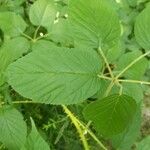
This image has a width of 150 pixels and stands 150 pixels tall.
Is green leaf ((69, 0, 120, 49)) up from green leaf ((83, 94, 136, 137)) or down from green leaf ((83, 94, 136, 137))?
up

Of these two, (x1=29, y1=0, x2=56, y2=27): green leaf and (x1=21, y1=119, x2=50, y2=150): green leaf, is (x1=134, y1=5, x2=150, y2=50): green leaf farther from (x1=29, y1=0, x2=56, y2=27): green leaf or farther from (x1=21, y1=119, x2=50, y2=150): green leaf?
→ (x1=29, y1=0, x2=56, y2=27): green leaf

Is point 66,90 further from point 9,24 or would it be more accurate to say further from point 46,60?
point 9,24

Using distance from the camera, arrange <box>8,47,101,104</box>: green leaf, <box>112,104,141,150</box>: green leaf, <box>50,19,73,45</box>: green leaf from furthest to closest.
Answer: <box>50,19,73,45</box>: green leaf < <box>112,104,141,150</box>: green leaf < <box>8,47,101,104</box>: green leaf

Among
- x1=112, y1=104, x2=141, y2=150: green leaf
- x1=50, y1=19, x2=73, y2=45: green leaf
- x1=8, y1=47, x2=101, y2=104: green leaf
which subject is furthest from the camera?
x1=50, y1=19, x2=73, y2=45: green leaf

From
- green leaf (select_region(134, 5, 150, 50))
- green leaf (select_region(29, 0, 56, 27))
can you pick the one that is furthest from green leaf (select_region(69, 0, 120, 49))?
green leaf (select_region(29, 0, 56, 27))

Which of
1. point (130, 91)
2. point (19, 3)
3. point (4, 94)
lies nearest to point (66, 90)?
point (130, 91)

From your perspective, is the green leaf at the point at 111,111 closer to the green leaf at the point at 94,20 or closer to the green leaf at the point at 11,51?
the green leaf at the point at 94,20
